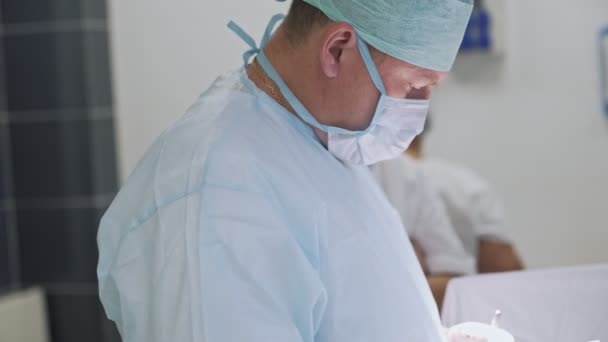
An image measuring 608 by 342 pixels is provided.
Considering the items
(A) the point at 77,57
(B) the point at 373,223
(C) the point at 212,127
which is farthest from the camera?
(A) the point at 77,57

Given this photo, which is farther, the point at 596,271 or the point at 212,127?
the point at 596,271

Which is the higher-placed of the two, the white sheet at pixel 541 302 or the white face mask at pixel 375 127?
the white face mask at pixel 375 127

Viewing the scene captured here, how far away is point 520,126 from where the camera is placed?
252cm

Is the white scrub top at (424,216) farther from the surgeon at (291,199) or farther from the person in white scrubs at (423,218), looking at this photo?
the surgeon at (291,199)

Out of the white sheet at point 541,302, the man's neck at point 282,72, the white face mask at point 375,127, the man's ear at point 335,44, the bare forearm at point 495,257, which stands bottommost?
the bare forearm at point 495,257

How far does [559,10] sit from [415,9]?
5.47 ft

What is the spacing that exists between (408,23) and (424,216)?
102 cm

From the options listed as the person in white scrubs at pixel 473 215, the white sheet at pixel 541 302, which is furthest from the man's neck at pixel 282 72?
the person in white scrubs at pixel 473 215

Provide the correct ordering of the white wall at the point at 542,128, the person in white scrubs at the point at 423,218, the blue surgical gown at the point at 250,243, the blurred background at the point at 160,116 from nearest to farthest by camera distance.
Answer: the blue surgical gown at the point at 250,243, the blurred background at the point at 160,116, the person in white scrubs at the point at 423,218, the white wall at the point at 542,128


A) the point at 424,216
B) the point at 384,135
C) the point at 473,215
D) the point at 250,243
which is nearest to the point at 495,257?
the point at 473,215

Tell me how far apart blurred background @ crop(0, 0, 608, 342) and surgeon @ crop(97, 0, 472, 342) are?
56cm

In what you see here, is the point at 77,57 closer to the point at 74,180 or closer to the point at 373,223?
the point at 74,180

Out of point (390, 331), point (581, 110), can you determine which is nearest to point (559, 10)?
point (581, 110)

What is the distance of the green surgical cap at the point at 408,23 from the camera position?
0.90 m
